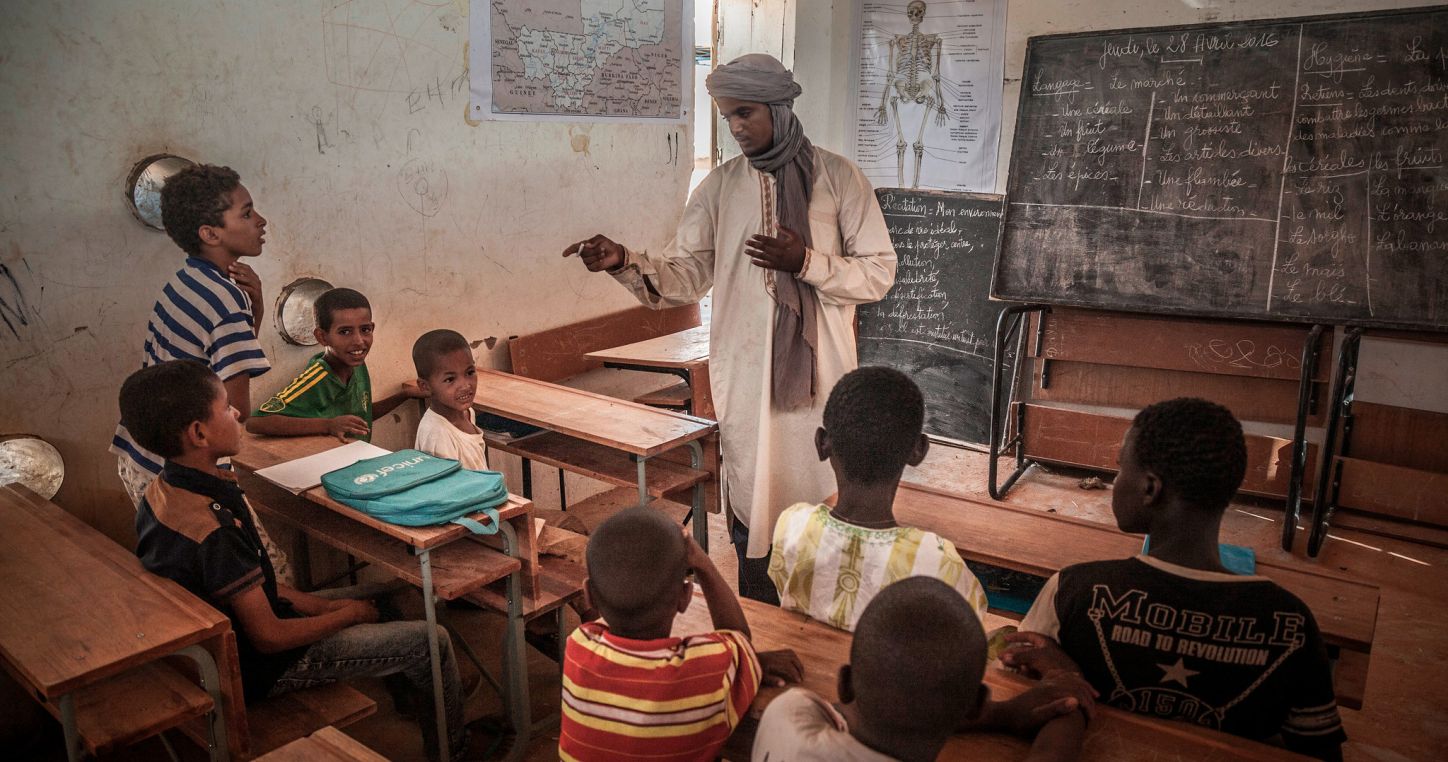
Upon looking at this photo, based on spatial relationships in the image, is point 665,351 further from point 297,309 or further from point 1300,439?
point 1300,439

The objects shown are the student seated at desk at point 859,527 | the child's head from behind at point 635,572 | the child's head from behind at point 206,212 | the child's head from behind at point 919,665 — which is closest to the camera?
the child's head from behind at point 919,665

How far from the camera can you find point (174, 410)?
2.09m

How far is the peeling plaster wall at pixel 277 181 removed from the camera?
288 cm

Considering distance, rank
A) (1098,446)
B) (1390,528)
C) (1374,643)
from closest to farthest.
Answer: (1374,643)
(1390,528)
(1098,446)

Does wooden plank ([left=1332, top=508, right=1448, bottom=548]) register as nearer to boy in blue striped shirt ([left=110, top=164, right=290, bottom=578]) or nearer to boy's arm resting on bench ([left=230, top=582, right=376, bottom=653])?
boy's arm resting on bench ([left=230, top=582, right=376, bottom=653])

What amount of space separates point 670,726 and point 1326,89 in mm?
4292

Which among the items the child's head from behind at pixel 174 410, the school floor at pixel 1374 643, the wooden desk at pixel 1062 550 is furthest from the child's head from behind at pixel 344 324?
the wooden desk at pixel 1062 550

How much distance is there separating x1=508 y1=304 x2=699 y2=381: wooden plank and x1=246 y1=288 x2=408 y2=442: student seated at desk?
1175 millimetres

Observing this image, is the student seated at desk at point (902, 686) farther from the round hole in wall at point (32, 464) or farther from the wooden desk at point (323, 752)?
the round hole in wall at point (32, 464)

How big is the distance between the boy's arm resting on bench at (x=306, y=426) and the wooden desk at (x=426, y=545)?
0.09 feet

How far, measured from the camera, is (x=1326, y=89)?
4.29 metres

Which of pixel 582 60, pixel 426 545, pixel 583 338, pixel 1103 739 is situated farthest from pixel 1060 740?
pixel 582 60

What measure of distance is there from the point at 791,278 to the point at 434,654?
1457mm

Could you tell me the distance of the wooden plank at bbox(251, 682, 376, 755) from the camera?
2158mm
